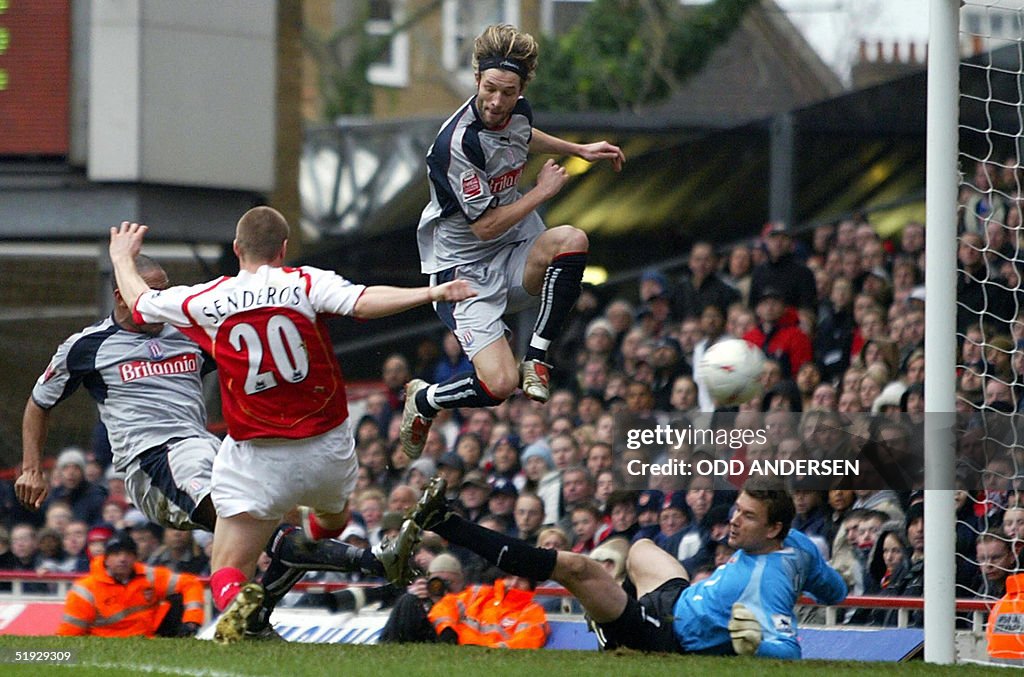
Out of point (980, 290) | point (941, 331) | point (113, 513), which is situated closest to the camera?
point (941, 331)

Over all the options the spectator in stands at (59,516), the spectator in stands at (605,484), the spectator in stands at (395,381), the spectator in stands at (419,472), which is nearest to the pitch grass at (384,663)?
the spectator in stands at (605,484)

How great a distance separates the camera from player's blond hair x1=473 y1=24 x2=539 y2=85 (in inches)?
307

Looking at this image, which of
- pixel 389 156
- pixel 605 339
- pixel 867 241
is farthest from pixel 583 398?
pixel 389 156

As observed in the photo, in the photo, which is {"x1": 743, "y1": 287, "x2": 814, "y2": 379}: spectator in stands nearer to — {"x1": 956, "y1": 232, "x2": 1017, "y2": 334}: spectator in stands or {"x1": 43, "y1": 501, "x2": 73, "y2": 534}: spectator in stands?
{"x1": 956, "y1": 232, "x2": 1017, "y2": 334}: spectator in stands

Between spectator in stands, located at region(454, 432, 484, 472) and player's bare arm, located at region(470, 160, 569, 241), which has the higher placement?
player's bare arm, located at region(470, 160, 569, 241)

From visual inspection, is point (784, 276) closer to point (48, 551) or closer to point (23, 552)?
point (48, 551)

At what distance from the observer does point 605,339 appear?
13.3 m

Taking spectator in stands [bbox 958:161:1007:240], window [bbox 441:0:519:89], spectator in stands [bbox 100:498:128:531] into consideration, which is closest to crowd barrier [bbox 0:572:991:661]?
spectator in stands [bbox 100:498:128:531]

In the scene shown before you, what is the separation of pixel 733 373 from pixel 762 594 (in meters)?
2.13

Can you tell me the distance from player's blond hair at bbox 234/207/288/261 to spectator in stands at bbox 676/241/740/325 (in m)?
5.68

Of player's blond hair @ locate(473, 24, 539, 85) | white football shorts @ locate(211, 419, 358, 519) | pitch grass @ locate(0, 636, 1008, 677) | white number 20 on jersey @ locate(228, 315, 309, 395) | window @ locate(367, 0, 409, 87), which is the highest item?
window @ locate(367, 0, 409, 87)

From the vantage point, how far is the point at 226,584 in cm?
773

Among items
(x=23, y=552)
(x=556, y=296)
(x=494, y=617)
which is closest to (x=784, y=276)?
(x=494, y=617)

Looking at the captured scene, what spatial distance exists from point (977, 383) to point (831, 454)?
0.93m
